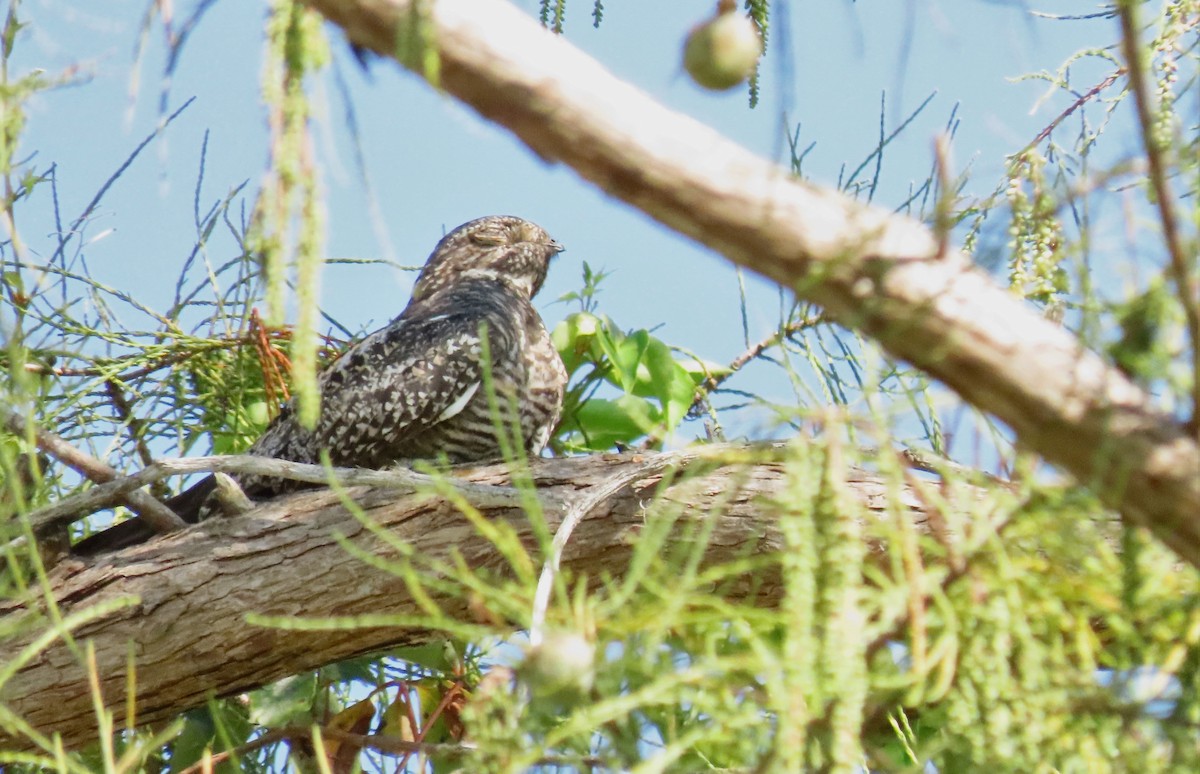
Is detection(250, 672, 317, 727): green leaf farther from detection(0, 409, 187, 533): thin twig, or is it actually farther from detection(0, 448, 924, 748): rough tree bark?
detection(0, 409, 187, 533): thin twig

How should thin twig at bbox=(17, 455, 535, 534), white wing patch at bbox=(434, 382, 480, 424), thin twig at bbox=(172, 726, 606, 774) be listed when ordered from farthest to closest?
white wing patch at bbox=(434, 382, 480, 424) → thin twig at bbox=(17, 455, 535, 534) → thin twig at bbox=(172, 726, 606, 774)

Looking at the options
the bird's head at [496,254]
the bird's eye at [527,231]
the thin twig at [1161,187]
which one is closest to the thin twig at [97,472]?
the bird's head at [496,254]

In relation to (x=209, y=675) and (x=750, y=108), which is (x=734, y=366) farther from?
(x=750, y=108)

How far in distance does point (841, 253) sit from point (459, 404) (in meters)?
3.11

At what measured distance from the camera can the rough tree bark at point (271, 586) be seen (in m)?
3.12

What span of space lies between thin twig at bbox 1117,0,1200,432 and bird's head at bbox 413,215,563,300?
13.8 feet

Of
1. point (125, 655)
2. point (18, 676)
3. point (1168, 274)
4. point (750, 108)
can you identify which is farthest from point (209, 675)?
point (1168, 274)

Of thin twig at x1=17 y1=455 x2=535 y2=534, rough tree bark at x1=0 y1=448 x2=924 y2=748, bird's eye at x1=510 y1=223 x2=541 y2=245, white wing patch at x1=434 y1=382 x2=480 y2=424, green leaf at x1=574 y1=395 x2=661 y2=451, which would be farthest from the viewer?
bird's eye at x1=510 y1=223 x2=541 y2=245

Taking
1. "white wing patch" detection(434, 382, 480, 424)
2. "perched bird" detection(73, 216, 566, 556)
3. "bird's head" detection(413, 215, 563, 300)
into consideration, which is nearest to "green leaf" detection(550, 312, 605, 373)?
"perched bird" detection(73, 216, 566, 556)

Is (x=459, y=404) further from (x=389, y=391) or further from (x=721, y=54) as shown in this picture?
(x=721, y=54)

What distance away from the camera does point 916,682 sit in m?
1.33

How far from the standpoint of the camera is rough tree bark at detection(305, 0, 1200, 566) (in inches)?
50.6

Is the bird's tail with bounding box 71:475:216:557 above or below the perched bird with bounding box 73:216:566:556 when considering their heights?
below

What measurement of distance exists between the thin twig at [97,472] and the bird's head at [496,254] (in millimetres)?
2118
